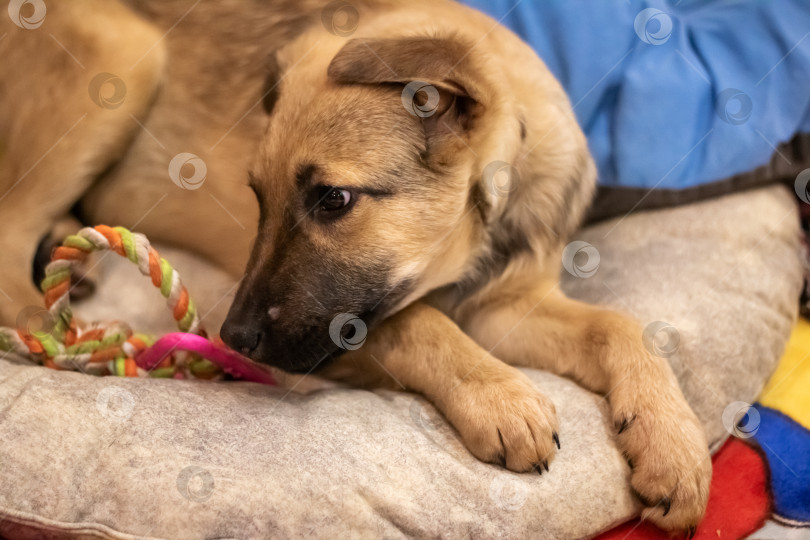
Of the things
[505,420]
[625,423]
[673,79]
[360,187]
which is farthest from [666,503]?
[673,79]

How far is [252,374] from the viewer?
7.72ft

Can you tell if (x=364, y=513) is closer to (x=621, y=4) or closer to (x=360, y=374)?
(x=360, y=374)

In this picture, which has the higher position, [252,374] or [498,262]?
[498,262]

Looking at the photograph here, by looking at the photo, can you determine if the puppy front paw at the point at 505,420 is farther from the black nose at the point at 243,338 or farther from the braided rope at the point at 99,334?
the braided rope at the point at 99,334

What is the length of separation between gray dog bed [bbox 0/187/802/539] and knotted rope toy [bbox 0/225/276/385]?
191 mm

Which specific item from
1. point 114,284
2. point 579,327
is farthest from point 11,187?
point 579,327

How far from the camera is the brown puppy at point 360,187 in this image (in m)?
2.00

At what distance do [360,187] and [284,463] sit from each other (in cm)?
85

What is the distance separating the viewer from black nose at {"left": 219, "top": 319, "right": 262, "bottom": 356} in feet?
6.49

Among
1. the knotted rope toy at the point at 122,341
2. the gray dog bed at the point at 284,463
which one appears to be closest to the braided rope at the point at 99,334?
the knotted rope toy at the point at 122,341

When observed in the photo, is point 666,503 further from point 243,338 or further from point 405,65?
point 405,65

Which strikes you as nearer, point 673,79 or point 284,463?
point 284,463

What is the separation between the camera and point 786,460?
2248 mm

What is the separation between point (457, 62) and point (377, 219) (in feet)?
1.85
